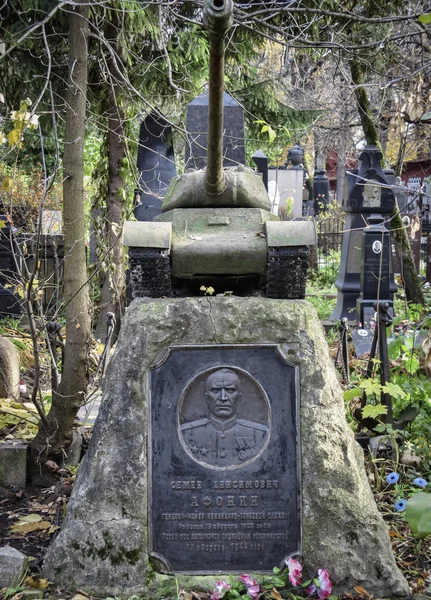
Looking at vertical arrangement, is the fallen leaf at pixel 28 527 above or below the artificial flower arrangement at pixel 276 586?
below

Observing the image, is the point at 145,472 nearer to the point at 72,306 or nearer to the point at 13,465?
the point at 13,465

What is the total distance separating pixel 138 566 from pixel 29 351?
16.5 ft

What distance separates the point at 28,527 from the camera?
4.00 m

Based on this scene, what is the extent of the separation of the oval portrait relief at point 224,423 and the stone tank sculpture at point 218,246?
843 mm

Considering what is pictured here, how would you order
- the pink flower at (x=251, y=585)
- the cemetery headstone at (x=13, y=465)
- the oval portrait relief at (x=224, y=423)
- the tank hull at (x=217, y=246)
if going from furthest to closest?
the cemetery headstone at (x=13, y=465), the tank hull at (x=217, y=246), the oval portrait relief at (x=224, y=423), the pink flower at (x=251, y=585)

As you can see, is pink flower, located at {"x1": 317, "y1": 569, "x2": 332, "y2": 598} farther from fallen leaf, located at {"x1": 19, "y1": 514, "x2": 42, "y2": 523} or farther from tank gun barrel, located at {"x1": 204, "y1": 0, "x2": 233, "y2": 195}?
tank gun barrel, located at {"x1": 204, "y1": 0, "x2": 233, "y2": 195}

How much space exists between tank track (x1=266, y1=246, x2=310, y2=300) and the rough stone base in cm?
40

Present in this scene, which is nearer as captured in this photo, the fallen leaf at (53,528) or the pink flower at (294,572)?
the pink flower at (294,572)

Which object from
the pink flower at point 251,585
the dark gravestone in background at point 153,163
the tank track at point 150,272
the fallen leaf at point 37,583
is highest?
the dark gravestone in background at point 153,163

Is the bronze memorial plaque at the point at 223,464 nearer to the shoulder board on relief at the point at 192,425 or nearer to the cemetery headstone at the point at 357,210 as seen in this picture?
the shoulder board on relief at the point at 192,425

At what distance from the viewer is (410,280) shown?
1102 centimetres

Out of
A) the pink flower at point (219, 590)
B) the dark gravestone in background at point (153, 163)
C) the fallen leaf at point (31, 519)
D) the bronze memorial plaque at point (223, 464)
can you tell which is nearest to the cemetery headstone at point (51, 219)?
the dark gravestone in background at point (153, 163)

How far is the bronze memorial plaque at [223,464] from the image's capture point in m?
3.40

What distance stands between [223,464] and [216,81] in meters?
1.87
